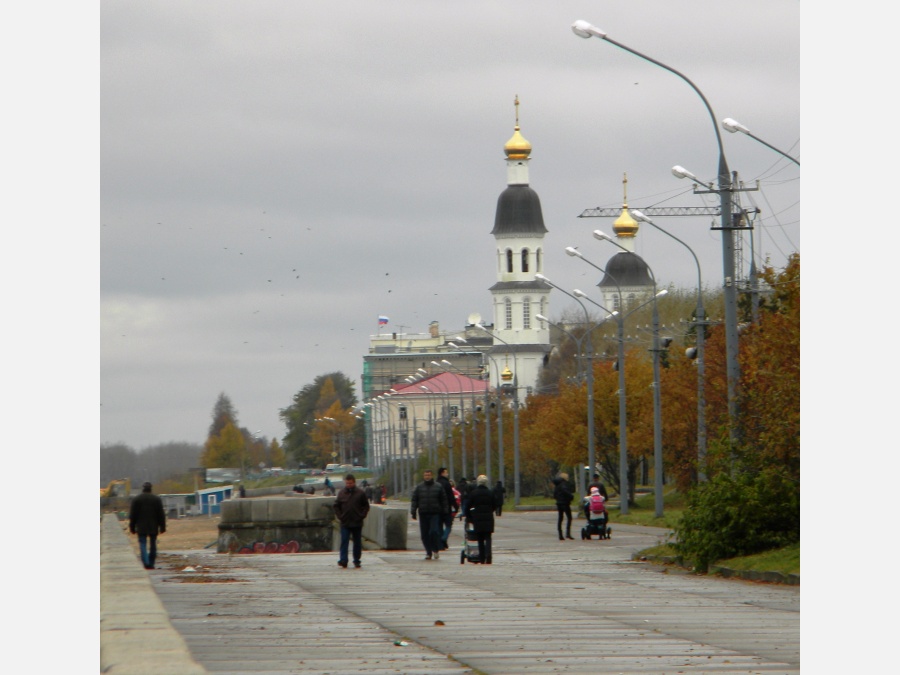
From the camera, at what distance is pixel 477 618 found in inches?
633

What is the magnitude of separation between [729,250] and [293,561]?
9512 mm

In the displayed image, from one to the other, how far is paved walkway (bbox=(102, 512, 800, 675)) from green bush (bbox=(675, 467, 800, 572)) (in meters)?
0.68

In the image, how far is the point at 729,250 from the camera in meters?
28.1

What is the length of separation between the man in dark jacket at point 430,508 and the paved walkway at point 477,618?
0.84 meters

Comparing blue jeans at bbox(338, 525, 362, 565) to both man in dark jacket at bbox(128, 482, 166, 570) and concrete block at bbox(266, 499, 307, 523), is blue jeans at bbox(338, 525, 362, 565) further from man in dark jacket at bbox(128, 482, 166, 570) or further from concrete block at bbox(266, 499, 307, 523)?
concrete block at bbox(266, 499, 307, 523)

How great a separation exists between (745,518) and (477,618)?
9.27 m

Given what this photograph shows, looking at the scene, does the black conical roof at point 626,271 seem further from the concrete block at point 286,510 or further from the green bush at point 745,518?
the green bush at point 745,518

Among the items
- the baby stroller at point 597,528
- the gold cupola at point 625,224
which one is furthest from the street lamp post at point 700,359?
the gold cupola at point 625,224

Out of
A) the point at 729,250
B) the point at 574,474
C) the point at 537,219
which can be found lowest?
the point at 574,474

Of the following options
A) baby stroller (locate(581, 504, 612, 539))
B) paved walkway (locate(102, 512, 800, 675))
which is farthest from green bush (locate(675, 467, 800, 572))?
baby stroller (locate(581, 504, 612, 539))

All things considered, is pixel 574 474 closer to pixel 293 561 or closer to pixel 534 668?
pixel 293 561

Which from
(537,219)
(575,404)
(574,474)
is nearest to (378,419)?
(537,219)

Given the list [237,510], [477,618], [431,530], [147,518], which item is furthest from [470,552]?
[237,510]

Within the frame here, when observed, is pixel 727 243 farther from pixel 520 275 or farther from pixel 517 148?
pixel 520 275
